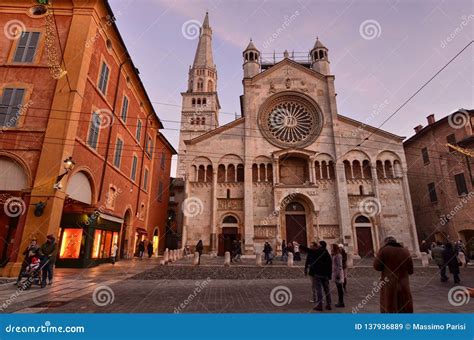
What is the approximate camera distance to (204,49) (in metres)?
55.6

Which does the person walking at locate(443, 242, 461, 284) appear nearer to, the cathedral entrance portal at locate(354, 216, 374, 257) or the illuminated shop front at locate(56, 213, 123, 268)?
the cathedral entrance portal at locate(354, 216, 374, 257)

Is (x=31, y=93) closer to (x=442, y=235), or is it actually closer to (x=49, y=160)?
(x=49, y=160)

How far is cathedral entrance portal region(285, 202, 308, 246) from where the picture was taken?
81.3 ft

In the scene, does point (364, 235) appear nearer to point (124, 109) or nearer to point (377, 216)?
point (377, 216)

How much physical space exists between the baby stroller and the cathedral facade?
15.7 metres

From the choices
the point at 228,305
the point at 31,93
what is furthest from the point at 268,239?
the point at 31,93

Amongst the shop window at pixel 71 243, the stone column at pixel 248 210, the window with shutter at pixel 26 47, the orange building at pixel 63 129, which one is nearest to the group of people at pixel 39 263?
the orange building at pixel 63 129

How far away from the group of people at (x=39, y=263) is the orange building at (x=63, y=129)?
1.99 metres

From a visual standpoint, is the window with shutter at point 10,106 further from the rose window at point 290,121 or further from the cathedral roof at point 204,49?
the cathedral roof at point 204,49

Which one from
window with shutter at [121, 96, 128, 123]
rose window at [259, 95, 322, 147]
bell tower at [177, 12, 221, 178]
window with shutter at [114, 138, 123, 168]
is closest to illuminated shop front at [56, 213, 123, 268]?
window with shutter at [114, 138, 123, 168]

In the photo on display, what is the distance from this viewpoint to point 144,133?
76.9 ft

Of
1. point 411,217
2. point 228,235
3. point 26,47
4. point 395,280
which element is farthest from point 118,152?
point 411,217

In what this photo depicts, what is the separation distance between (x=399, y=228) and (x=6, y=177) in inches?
1140

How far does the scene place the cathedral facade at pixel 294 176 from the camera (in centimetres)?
2419
